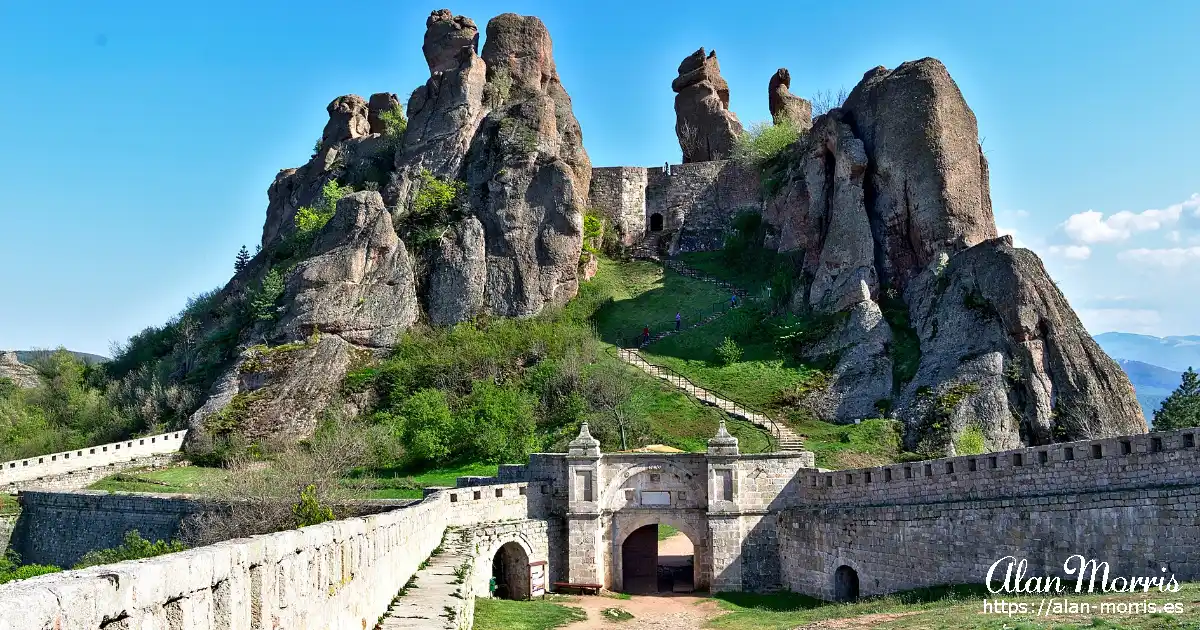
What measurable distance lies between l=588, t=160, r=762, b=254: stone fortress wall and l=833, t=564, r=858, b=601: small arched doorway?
33036mm

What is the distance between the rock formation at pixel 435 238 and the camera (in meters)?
47.5

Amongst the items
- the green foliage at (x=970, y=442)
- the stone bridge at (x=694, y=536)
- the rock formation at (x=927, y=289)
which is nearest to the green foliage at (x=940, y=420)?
the rock formation at (x=927, y=289)

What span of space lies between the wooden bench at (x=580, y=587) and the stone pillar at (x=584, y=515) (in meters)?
0.16

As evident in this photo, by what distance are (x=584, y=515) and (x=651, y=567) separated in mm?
4948

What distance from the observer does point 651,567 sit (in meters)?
36.2

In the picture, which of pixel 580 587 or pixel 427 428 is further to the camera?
pixel 427 428

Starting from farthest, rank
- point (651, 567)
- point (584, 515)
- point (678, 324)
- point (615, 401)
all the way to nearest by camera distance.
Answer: point (678, 324) → point (615, 401) → point (651, 567) → point (584, 515)

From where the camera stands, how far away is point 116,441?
167 feet

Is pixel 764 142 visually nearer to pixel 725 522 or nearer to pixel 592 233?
pixel 592 233

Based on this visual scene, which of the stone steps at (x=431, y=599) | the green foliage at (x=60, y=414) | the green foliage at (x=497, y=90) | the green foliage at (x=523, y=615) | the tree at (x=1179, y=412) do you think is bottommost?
the green foliage at (x=523, y=615)

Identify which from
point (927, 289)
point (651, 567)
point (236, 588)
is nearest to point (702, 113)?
point (927, 289)

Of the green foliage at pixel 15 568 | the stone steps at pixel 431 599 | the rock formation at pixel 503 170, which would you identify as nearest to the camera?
the stone steps at pixel 431 599

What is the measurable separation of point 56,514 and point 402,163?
960 inches

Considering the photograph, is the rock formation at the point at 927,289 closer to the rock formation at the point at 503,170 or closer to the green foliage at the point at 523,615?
the rock formation at the point at 503,170
